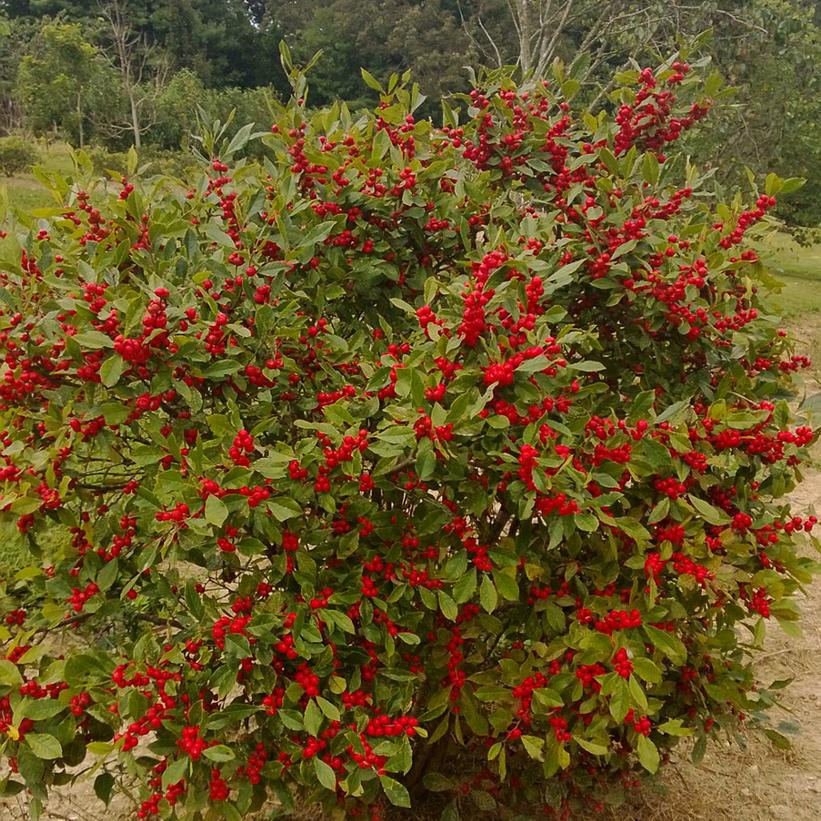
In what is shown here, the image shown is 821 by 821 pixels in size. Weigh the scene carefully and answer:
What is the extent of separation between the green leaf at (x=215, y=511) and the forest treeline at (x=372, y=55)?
46.9 inches

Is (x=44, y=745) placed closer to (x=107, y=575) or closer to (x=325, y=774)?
(x=107, y=575)

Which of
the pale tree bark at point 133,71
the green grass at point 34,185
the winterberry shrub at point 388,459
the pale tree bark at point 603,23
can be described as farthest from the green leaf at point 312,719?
the pale tree bark at point 133,71

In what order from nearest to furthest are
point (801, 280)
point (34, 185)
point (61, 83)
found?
point (801, 280) → point (34, 185) → point (61, 83)

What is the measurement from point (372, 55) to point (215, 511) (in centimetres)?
4145

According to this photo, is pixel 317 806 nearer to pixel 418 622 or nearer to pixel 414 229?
pixel 418 622

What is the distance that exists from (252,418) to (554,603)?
947 mm

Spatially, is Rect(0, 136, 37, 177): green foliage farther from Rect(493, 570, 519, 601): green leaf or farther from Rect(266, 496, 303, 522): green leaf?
Rect(493, 570, 519, 601): green leaf

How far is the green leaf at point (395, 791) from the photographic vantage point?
1.75 metres


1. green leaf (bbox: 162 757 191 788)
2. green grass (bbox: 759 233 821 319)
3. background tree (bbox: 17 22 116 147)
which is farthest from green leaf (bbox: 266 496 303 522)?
background tree (bbox: 17 22 116 147)

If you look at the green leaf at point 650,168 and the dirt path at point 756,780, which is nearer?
the green leaf at point 650,168

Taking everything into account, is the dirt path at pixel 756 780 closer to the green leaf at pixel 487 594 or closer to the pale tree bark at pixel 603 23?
the green leaf at pixel 487 594

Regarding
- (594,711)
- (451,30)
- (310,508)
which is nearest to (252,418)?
(310,508)

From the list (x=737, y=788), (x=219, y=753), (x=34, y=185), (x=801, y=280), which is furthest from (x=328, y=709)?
(x=34, y=185)

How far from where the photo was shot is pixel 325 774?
5.71ft
